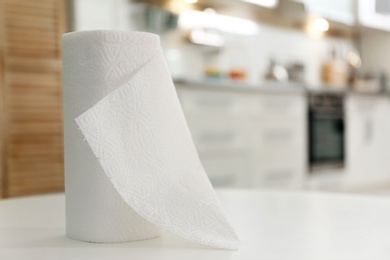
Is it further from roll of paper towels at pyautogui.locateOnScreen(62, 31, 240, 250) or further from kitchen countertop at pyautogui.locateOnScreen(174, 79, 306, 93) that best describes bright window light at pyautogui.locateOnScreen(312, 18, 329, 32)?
roll of paper towels at pyautogui.locateOnScreen(62, 31, 240, 250)

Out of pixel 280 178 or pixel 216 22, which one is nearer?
pixel 280 178

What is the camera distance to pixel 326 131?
A: 453 centimetres

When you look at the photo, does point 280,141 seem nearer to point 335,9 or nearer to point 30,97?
point 335,9

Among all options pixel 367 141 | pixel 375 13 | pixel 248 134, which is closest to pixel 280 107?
pixel 248 134

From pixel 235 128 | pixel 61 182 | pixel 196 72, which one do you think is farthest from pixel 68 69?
pixel 196 72

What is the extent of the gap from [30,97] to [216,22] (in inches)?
73.5

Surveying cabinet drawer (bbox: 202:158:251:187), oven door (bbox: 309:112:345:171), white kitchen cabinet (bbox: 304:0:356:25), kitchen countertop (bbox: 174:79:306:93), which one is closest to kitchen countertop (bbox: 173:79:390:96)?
kitchen countertop (bbox: 174:79:306:93)

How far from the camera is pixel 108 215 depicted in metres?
0.56

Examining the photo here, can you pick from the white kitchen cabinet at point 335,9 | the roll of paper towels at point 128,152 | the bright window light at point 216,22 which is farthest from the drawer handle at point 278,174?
the roll of paper towels at point 128,152

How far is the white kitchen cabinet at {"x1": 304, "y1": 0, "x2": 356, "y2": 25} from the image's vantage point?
15.6 feet

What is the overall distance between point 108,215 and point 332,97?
422 centimetres

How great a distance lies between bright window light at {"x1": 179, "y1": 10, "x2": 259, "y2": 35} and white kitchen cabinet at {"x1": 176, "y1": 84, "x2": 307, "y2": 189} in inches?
31.7

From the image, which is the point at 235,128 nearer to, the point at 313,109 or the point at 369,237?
the point at 313,109

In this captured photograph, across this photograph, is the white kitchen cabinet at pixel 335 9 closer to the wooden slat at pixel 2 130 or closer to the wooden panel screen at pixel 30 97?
the wooden panel screen at pixel 30 97
